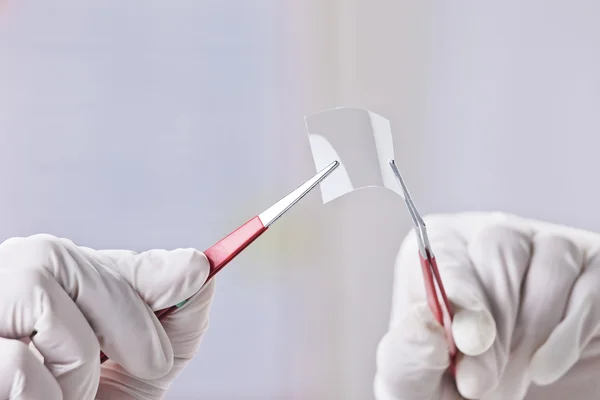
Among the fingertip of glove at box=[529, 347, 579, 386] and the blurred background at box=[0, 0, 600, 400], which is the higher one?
the blurred background at box=[0, 0, 600, 400]

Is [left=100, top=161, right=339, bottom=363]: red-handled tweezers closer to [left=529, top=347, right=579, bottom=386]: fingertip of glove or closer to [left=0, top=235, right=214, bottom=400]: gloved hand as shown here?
[left=0, top=235, right=214, bottom=400]: gloved hand

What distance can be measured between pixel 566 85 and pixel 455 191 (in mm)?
258

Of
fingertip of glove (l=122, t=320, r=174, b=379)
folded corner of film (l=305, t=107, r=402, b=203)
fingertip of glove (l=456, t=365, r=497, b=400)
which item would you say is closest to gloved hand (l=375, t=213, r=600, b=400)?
fingertip of glove (l=456, t=365, r=497, b=400)

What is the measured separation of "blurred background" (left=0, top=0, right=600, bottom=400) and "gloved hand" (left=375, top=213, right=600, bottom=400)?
320mm

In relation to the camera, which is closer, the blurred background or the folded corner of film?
the folded corner of film

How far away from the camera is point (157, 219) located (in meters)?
1.14

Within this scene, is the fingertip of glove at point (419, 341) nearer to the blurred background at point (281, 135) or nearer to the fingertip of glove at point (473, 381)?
the fingertip of glove at point (473, 381)

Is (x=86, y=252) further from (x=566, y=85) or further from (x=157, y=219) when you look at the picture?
(x=566, y=85)

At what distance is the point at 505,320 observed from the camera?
783mm

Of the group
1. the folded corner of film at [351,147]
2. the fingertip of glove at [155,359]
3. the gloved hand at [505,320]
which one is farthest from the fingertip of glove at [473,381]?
the fingertip of glove at [155,359]

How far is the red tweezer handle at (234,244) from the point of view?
0.61m

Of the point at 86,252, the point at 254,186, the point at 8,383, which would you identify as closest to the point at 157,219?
the point at 254,186

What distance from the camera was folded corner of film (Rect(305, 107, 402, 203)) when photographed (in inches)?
27.5

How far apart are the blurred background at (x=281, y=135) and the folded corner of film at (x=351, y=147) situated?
18.6 inches
